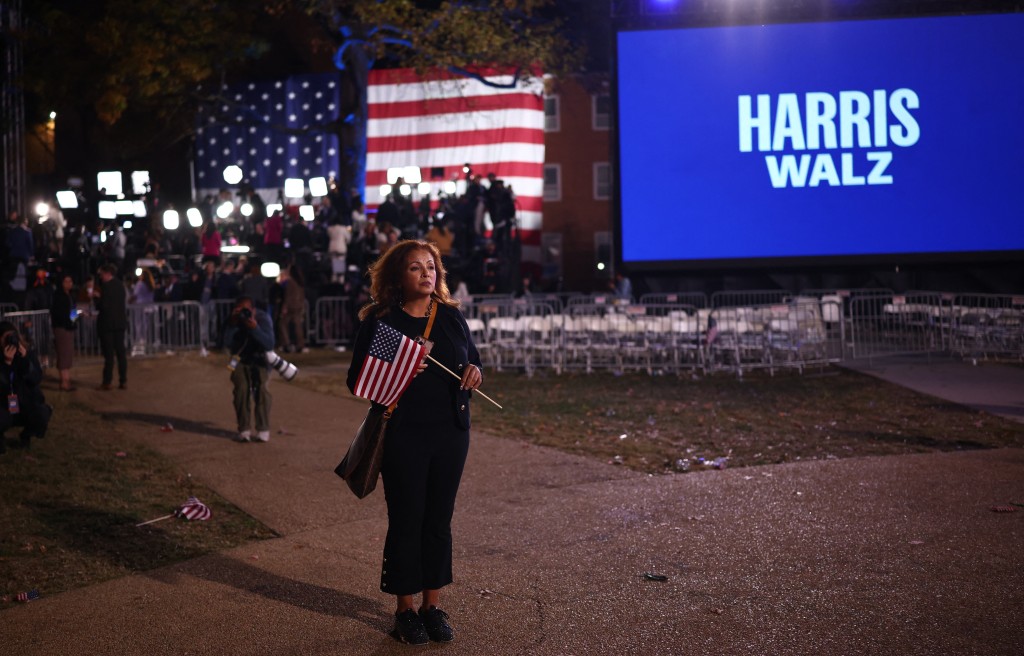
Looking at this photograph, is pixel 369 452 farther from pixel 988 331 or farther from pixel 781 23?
pixel 781 23

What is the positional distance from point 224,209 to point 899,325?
56.7 feet

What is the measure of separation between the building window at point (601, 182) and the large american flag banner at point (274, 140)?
38.0ft

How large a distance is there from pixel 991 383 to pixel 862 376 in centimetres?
192

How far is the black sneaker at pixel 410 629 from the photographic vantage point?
5.54 m

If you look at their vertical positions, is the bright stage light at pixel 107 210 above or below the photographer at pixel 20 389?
above

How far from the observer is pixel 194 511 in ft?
28.4

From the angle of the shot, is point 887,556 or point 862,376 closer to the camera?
point 887,556

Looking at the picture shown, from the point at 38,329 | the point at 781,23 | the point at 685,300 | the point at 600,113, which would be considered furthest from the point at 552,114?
the point at 38,329

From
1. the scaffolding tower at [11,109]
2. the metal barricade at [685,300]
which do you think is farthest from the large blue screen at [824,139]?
the scaffolding tower at [11,109]

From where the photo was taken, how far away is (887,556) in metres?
6.83

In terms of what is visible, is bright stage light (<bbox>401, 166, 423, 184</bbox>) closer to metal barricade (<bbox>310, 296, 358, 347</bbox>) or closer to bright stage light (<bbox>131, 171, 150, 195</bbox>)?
bright stage light (<bbox>131, 171, 150, 195</bbox>)

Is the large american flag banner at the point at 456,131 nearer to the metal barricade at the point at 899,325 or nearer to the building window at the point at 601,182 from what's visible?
the building window at the point at 601,182

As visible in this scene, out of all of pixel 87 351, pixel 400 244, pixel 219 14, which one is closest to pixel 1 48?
pixel 219 14

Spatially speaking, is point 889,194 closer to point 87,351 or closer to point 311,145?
point 87,351
